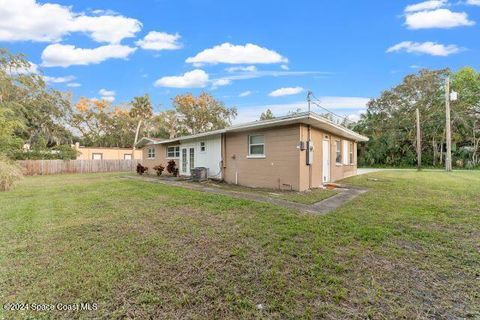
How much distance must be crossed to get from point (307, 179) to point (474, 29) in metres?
14.9

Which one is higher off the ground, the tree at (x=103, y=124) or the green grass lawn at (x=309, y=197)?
the tree at (x=103, y=124)

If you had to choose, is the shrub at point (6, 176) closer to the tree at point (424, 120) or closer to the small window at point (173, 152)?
the small window at point (173, 152)

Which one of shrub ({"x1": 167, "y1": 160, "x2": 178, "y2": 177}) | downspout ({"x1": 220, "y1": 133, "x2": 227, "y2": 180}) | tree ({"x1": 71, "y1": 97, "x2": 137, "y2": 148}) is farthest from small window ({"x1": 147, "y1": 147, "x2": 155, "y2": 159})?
tree ({"x1": 71, "y1": 97, "x2": 137, "y2": 148})

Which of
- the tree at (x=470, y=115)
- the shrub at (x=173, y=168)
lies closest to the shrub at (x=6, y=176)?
the shrub at (x=173, y=168)

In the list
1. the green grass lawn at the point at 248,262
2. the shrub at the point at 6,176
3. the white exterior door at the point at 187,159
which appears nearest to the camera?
the green grass lawn at the point at 248,262

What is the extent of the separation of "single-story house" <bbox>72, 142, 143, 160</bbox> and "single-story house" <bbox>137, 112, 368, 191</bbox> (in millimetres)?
18604

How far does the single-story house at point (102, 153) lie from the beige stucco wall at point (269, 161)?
69.7 ft

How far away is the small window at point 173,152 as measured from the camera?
16506 millimetres

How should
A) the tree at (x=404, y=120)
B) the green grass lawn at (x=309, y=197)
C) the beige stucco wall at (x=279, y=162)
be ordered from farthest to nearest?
the tree at (x=404, y=120)
the beige stucco wall at (x=279, y=162)
the green grass lawn at (x=309, y=197)

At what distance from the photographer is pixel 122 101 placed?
34.9 meters

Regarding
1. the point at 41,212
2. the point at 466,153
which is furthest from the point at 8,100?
the point at 466,153

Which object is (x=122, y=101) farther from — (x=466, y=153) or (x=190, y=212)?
(x=466, y=153)

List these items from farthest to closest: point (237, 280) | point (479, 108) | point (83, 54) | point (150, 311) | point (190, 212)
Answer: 1. point (479, 108)
2. point (83, 54)
3. point (190, 212)
4. point (237, 280)
5. point (150, 311)

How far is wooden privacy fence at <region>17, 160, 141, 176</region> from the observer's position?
21.3 m
